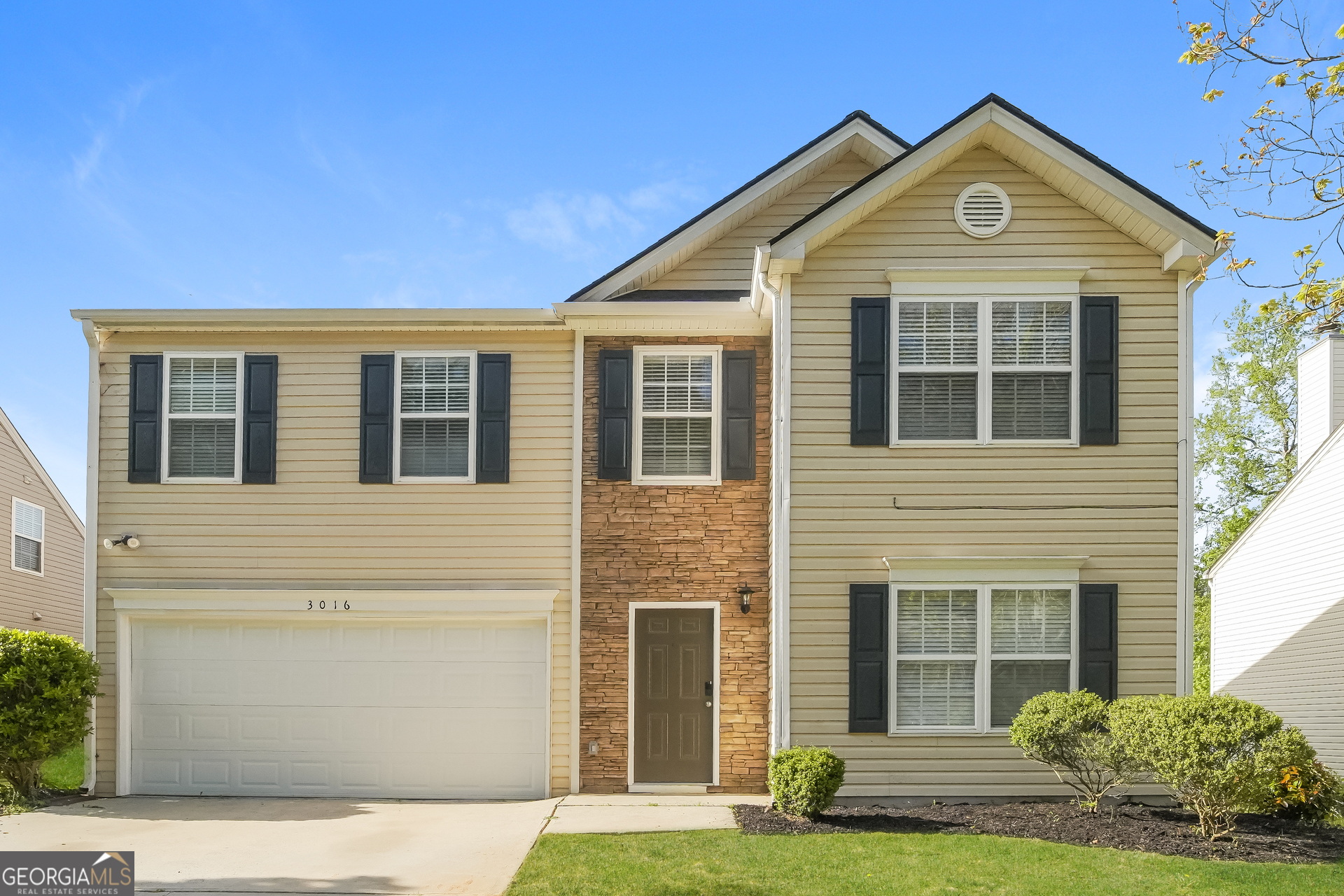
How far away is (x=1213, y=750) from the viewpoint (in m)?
7.83

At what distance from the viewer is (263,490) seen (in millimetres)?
11023

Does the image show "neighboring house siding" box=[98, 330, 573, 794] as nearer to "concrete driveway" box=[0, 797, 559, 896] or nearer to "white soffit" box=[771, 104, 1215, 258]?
"concrete driveway" box=[0, 797, 559, 896]

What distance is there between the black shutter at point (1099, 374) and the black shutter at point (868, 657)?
248 cm

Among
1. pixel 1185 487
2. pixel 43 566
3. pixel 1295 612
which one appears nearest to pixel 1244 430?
pixel 1295 612

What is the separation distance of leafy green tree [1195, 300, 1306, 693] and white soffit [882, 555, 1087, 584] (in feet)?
58.4

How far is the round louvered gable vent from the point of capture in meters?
9.75

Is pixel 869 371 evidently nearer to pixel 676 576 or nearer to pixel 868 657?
pixel 868 657

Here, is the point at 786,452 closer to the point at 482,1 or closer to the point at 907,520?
the point at 907,520

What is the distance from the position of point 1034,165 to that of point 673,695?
6.37m

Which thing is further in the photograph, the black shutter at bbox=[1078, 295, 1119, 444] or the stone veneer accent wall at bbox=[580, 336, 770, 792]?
the stone veneer accent wall at bbox=[580, 336, 770, 792]

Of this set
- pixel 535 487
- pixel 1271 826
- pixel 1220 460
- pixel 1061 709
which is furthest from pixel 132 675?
pixel 1220 460

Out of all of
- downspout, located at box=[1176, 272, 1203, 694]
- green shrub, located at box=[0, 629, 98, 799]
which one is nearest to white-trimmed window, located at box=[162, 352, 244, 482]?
green shrub, located at box=[0, 629, 98, 799]

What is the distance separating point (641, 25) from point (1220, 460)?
2052 centimetres

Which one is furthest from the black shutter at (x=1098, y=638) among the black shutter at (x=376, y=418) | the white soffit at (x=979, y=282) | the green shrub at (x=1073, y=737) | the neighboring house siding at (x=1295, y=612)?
the black shutter at (x=376, y=418)
